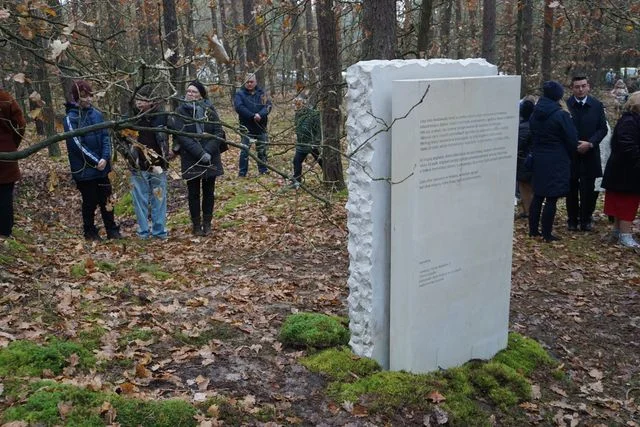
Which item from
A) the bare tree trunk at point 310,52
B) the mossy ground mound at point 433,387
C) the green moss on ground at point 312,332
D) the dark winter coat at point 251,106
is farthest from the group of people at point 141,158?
the mossy ground mound at point 433,387

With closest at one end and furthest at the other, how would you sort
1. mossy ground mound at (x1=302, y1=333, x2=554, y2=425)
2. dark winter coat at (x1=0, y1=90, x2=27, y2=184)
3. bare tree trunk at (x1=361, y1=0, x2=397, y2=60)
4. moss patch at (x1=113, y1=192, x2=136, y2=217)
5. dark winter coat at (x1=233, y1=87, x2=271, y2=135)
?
1. mossy ground mound at (x1=302, y1=333, x2=554, y2=425)
2. dark winter coat at (x1=0, y1=90, x2=27, y2=184)
3. bare tree trunk at (x1=361, y1=0, x2=397, y2=60)
4. moss patch at (x1=113, y1=192, x2=136, y2=217)
5. dark winter coat at (x1=233, y1=87, x2=271, y2=135)

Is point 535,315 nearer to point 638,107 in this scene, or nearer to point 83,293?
point 638,107

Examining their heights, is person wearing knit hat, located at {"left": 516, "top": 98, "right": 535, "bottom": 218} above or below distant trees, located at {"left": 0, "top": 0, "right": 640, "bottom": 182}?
below

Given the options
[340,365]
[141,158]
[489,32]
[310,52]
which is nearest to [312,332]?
[340,365]

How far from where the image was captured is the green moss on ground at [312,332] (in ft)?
15.7

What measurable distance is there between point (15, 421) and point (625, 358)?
4.90 meters

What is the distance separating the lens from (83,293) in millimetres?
5539

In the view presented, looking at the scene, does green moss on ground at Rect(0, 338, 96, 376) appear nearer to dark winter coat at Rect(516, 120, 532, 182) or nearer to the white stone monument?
the white stone monument

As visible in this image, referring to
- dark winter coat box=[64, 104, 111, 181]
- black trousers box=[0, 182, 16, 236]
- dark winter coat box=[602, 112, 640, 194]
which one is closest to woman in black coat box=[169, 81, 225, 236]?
dark winter coat box=[64, 104, 111, 181]

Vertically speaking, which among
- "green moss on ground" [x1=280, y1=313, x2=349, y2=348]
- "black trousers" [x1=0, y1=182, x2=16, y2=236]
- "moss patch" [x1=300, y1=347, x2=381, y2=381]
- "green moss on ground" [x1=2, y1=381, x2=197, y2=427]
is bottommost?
"moss patch" [x1=300, y1=347, x2=381, y2=381]

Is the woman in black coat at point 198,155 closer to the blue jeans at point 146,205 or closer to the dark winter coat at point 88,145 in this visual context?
the blue jeans at point 146,205

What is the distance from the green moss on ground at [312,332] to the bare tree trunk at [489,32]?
31.2 feet

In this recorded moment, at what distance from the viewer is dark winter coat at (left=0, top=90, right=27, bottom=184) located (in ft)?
22.0

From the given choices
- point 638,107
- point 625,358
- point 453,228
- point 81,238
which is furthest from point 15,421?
point 638,107
